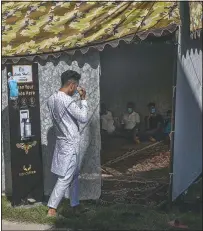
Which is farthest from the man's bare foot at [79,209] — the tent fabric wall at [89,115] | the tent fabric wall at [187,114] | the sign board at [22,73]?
the sign board at [22,73]

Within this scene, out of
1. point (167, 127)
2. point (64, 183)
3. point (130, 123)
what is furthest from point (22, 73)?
point (167, 127)

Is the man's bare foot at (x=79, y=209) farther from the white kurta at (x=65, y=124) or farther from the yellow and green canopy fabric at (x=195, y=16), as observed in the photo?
the yellow and green canopy fabric at (x=195, y=16)

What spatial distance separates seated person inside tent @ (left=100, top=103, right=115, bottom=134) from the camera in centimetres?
1089

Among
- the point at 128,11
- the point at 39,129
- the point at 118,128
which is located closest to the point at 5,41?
the point at 39,129

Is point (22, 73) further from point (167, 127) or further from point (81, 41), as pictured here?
point (167, 127)

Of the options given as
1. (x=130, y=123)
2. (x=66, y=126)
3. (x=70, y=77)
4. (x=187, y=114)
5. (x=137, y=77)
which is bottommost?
(x=130, y=123)

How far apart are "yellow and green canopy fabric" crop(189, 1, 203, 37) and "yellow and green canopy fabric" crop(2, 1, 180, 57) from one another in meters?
0.24

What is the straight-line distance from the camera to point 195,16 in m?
6.17

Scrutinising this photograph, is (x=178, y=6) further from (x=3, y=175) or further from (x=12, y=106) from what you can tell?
(x=3, y=175)

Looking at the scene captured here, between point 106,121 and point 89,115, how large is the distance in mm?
4512

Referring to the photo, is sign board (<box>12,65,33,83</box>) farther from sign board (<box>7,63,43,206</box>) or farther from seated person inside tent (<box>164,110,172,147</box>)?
seated person inside tent (<box>164,110,172,147</box>)

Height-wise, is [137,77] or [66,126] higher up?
[137,77]

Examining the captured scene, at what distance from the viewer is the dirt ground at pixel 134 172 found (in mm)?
6867

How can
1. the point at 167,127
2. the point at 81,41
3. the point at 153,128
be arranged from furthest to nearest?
the point at 153,128, the point at 167,127, the point at 81,41
